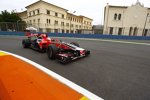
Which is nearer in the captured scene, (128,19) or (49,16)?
(128,19)

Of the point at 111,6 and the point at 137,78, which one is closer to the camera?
the point at 137,78

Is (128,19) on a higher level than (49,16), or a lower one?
lower

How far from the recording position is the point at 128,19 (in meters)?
29.2

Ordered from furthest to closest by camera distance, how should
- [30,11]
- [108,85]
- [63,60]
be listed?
[30,11], [63,60], [108,85]

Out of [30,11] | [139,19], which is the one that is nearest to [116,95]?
[139,19]

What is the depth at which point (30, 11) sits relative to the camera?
40.6 metres

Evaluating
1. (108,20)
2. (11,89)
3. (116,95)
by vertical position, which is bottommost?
(116,95)

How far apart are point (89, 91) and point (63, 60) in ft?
6.70

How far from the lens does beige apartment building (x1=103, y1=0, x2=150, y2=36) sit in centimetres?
2877

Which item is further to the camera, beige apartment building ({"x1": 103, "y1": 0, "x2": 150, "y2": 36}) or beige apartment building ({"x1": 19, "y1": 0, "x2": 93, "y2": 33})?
beige apartment building ({"x1": 19, "y1": 0, "x2": 93, "y2": 33})

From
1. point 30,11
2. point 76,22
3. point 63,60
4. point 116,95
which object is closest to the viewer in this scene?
point 116,95

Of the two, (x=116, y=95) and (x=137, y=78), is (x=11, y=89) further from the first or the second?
(x=137, y=78)

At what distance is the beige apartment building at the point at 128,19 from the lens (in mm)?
28766

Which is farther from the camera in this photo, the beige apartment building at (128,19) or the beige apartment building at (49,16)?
the beige apartment building at (49,16)
